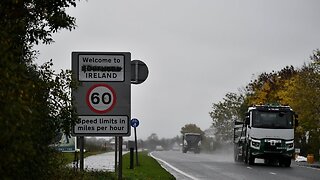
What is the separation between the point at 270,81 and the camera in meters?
79.5

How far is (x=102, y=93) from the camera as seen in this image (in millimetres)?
11820

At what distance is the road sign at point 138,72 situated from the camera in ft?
42.3

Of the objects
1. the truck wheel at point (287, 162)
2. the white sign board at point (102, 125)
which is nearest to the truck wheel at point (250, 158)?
the truck wheel at point (287, 162)

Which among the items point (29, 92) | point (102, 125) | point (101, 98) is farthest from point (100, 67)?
point (29, 92)

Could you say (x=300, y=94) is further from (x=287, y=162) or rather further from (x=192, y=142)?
(x=192, y=142)

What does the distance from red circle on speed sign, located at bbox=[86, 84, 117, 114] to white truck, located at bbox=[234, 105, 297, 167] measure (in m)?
26.3

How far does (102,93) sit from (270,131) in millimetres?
26669

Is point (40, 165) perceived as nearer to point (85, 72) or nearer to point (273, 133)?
point (85, 72)

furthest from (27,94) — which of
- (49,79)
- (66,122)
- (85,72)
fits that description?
(85,72)

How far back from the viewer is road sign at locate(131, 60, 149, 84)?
12898 millimetres

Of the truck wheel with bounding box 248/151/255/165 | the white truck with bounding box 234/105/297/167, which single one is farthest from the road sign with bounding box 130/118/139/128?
the truck wheel with bounding box 248/151/255/165

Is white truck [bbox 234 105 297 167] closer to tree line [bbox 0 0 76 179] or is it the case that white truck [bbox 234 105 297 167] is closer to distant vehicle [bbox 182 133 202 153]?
tree line [bbox 0 0 76 179]

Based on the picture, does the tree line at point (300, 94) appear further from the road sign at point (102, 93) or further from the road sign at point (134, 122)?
the road sign at point (102, 93)

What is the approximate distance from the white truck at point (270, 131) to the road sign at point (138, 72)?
25137 millimetres
